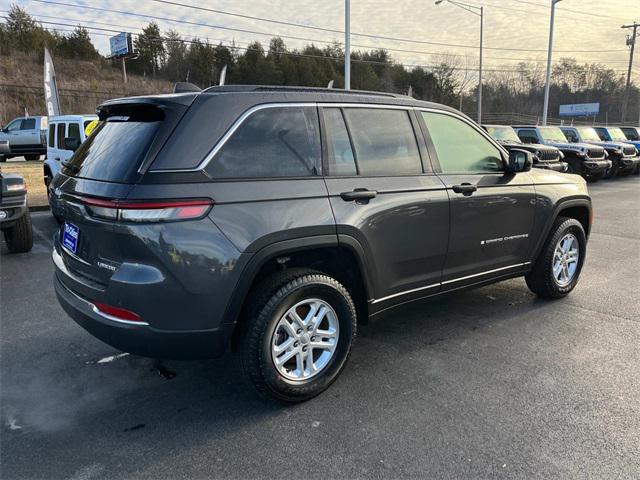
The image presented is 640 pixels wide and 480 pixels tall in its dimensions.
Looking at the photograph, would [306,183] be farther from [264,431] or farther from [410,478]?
[410,478]

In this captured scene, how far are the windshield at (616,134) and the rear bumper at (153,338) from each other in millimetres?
22900

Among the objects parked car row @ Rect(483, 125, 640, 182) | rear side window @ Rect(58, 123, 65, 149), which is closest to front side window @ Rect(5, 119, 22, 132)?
rear side window @ Rect(58, 123, 65, 149)

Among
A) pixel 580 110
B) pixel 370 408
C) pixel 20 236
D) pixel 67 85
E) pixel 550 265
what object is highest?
pixel 67 85

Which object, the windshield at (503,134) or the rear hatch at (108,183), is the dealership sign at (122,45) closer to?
the windshield at (503,134)

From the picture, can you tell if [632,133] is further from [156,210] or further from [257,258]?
[156,210]

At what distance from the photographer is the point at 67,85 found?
55.2 m

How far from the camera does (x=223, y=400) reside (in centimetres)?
310

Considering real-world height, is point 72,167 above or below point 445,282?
above

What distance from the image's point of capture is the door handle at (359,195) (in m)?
3.10

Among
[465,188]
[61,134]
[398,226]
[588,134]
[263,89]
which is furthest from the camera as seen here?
[588,134]

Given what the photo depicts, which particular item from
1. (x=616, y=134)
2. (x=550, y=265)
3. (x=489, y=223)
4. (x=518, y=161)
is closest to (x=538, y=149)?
(x=550, y=265)

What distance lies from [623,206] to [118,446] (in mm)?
12224

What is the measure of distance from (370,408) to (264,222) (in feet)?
4.26

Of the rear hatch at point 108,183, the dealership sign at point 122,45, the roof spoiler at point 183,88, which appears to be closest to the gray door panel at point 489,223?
the roof spoiler at point 183,88
